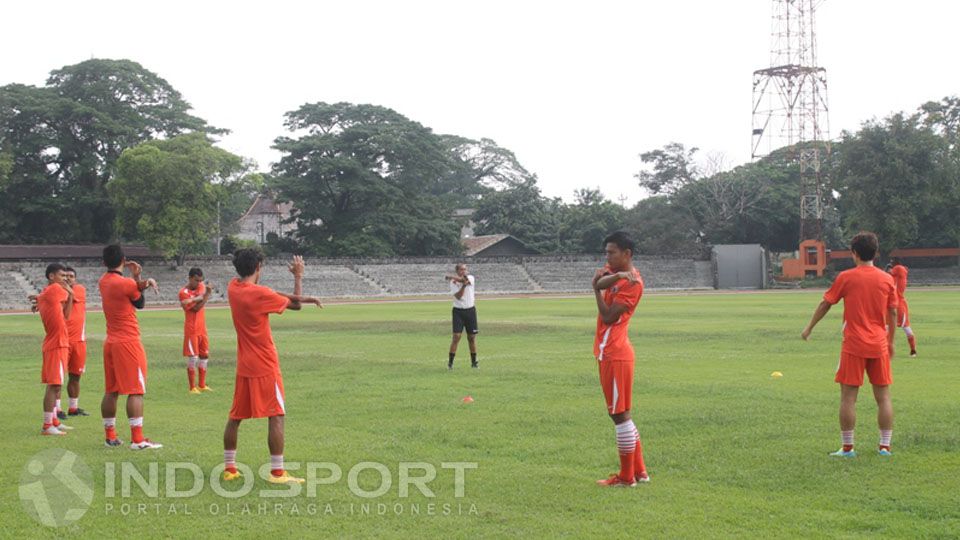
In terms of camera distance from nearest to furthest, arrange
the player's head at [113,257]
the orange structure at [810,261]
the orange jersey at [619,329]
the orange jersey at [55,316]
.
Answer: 1. the orange jersey at [619,329]
2. the player's head at [113,257]
3. the orange jersey at [55,316]
4. the orange structure at [810,261]

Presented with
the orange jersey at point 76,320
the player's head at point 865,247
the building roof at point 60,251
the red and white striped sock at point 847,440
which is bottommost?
the red and white striped sock at point 847,440

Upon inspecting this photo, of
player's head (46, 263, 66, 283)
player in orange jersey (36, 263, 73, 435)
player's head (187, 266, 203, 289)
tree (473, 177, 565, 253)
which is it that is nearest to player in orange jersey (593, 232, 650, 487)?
player in orange jersey (36, 263, 73, 435)

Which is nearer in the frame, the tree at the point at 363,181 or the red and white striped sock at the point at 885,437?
the red and white striped sock at the point at 885,437

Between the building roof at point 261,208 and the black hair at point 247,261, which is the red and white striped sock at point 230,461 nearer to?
the black hair at point 247,261

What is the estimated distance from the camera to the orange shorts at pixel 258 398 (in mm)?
8102

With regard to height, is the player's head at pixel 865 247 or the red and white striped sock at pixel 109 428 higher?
the player's head at pixel 865 247

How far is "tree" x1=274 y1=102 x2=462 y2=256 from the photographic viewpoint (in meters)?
70.1

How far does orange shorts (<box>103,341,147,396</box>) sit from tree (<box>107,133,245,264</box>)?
48.3 meters

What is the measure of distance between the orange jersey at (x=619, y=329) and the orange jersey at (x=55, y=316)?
298 inches

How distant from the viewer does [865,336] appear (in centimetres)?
888

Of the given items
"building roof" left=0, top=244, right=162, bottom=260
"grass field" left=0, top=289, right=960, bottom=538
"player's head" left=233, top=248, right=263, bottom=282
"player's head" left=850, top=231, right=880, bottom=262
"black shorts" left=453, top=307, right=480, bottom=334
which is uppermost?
"building roof" left=0, top=244, right=162, bottom=260

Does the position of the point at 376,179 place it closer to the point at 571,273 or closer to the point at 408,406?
the point at 571,273

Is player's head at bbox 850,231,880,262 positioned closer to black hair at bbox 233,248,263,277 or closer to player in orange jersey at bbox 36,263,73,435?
black hair at bbox 233,248,263,277

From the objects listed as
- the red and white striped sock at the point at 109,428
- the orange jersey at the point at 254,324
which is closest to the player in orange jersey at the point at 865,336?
the orange jersey at the point at 254,324
